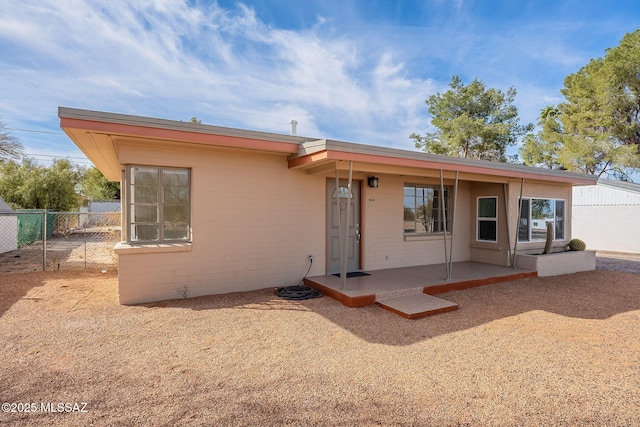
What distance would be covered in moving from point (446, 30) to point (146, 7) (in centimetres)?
916

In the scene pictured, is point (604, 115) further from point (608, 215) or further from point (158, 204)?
point (158, 204)

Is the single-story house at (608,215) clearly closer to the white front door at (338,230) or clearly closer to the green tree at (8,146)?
the white front door at (338,230)

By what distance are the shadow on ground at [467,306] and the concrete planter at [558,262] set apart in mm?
765

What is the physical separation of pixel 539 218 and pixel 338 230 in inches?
242

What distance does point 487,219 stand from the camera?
8969 mm

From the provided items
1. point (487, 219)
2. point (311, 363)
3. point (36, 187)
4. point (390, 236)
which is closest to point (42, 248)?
point (36, 187)

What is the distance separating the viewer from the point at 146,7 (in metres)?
7.38

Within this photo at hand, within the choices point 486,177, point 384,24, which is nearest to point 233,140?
point 486,177

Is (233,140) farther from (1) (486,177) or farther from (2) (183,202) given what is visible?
(1) (486,177)

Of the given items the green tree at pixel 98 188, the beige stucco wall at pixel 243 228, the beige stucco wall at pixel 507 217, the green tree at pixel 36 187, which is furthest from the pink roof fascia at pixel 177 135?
the green tree at pixel 98 188

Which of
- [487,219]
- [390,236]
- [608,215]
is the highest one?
[608,215]

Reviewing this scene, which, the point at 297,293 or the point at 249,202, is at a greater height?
the point at 249,202

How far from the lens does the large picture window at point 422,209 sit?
825 cm

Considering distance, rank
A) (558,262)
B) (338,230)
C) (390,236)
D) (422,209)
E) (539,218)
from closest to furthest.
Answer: (338,230) → (390,236) → (558,262) → (422,209) → (539,218)
